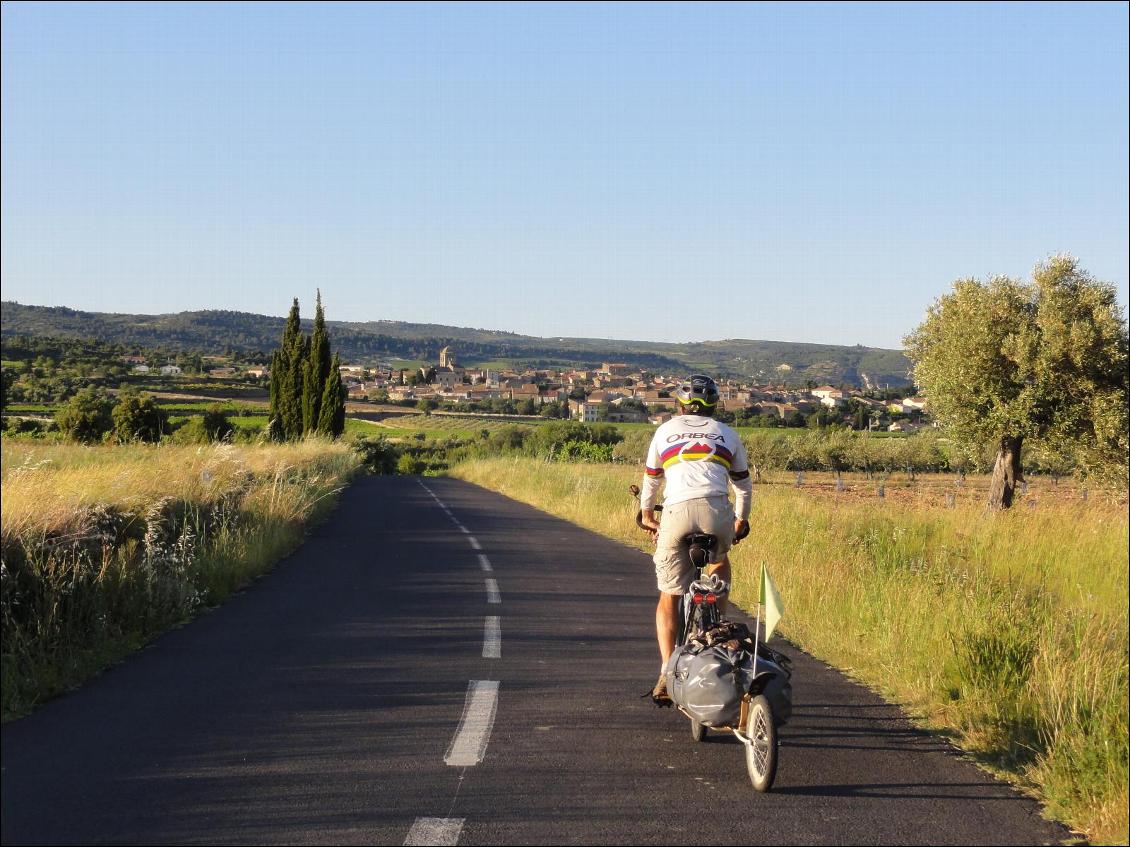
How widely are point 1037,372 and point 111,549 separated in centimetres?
2169

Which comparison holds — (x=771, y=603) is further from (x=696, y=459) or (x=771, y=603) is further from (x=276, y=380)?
(x=276, y=380)

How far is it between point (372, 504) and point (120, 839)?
23.6 m

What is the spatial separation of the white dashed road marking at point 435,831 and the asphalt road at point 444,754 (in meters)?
0.02

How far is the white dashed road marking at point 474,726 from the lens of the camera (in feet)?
18.9

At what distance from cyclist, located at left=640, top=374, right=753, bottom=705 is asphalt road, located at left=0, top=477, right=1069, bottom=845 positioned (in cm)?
87

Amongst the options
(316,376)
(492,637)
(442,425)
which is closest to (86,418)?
(316,376)

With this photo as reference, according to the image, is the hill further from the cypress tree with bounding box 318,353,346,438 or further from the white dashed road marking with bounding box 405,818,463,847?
the white dashed road marking with bounding box 405,818,463,847

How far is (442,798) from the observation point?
5.07 m

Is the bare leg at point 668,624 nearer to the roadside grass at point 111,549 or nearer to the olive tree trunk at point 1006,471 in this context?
the roadside grass at point 111,549

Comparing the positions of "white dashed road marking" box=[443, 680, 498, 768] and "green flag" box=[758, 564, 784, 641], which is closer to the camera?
"white dashed road marking" box=[443, 680, 498, 768]

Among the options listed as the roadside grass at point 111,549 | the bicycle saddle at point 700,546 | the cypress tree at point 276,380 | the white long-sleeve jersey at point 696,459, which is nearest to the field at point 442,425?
the cypress tree at point 276,380

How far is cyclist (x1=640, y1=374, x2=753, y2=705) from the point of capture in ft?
21.1

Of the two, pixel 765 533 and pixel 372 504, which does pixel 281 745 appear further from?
pixel 372 504

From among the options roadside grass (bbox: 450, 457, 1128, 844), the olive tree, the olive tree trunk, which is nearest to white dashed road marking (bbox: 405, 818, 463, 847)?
roadside grass (bbox: 450, 457, 1128, 844)
